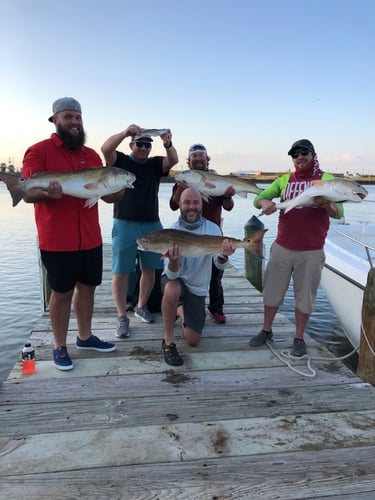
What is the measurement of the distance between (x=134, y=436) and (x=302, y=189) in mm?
2798

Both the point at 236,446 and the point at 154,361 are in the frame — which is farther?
the point at 154,361

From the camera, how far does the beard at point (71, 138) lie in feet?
11.5

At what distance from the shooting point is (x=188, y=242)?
12.2ft

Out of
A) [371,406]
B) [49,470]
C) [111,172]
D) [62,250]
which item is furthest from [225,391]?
[111,172]

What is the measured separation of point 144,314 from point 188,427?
91.8 inches

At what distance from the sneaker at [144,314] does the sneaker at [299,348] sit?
1.83m

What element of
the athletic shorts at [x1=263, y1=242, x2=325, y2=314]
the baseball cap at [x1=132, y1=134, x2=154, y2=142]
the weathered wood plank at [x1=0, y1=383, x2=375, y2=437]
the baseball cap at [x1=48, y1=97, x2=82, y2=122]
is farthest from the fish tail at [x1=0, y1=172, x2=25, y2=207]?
the athletic shorts at [x1=263, y1=242, x2=325, y2=314]

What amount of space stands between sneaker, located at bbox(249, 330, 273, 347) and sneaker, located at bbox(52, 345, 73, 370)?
6.49ft

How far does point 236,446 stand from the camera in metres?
2.63

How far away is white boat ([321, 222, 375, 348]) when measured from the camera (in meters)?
5.57

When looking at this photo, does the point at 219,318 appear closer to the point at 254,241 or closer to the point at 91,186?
the point at 254,241

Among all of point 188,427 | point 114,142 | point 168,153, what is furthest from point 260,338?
point 114,142

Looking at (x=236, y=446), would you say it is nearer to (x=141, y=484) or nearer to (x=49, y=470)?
(x=141, y=484)

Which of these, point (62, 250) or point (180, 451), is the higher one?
point (62, 250)
